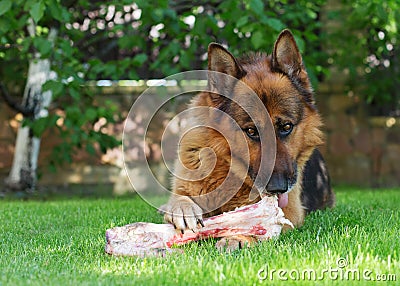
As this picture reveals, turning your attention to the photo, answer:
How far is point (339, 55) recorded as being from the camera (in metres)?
9.28

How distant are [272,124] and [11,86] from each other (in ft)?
22.2

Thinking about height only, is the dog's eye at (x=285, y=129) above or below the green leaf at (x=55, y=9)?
below

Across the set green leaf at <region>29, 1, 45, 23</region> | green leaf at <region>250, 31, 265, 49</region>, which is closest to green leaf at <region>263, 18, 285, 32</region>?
green leaf at <region>250, 31, 265, 49</region>

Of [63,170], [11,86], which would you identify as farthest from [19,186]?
[11,86]

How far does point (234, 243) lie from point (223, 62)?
1217 mm

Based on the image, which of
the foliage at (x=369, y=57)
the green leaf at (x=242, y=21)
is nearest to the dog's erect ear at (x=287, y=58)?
the green leaf at (x=242, y=21)

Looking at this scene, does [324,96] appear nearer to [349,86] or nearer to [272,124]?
[349,86]

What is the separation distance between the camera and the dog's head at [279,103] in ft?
11.6

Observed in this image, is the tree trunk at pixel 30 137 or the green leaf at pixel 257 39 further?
the tree trunk at pixel 30 137

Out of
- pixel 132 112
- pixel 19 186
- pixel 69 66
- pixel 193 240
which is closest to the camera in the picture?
pixel 193 240
